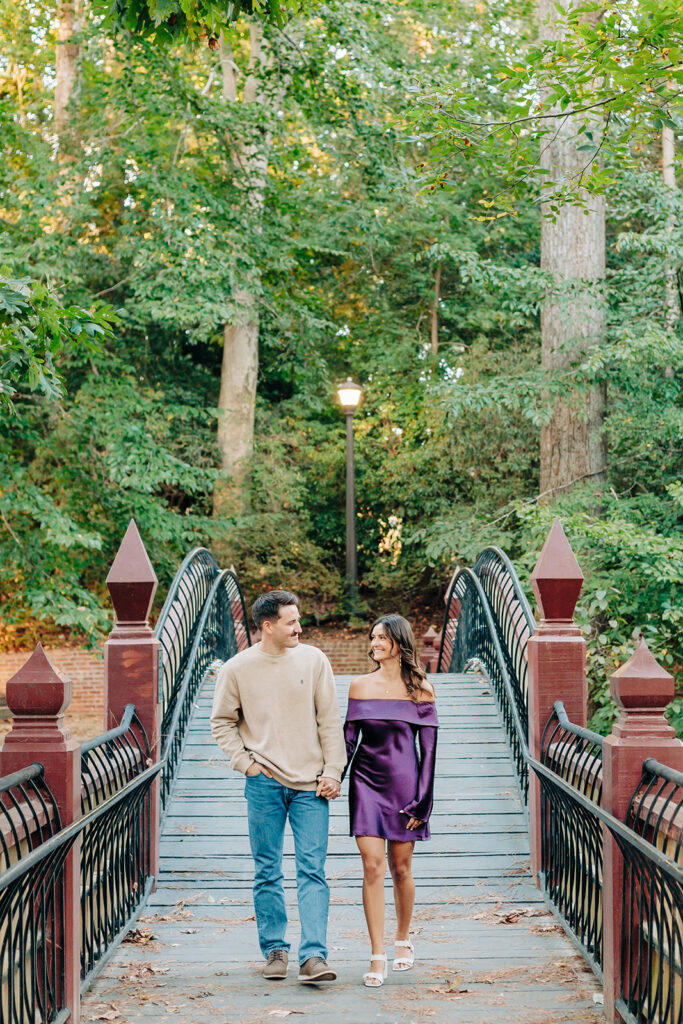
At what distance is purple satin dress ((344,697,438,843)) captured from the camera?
4.58 metres

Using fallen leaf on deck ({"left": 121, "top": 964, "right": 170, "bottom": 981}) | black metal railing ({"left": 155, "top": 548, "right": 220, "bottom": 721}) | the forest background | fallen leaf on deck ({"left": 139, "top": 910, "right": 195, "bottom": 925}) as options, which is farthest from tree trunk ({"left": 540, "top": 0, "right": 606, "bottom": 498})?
fallen leaf on deck ({"left": 121, "top": 964, "right": 170, "bottom": 981})

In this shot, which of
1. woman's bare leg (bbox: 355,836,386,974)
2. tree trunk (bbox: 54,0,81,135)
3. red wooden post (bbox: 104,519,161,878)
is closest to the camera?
woman's bare leg (bbox: 355,836,386,974)

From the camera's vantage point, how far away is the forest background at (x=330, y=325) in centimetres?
1412

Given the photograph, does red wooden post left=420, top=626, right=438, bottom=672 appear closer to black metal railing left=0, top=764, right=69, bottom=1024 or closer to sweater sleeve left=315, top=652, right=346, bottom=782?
sweater sleeve left=315, top=652, right=346, bottom=782

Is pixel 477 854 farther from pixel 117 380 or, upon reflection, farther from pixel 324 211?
pixel 324 211

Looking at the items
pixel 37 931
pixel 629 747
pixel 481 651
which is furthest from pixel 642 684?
pixel 481 651

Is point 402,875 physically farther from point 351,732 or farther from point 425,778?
point 351,732

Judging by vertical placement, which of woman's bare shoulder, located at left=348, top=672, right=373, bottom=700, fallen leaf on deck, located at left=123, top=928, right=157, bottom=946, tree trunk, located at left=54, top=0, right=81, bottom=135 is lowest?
fallen leaf on deck, located at left=123, top=928, right=157, bottom=946

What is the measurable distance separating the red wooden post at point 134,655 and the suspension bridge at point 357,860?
1 cm

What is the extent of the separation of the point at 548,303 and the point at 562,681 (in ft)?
33.6

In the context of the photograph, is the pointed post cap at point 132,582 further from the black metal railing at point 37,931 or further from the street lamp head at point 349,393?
the street lamp head at point 349,393

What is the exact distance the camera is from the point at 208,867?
6398 mm

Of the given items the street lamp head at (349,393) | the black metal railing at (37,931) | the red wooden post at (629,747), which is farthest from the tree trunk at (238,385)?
the red wooden post at (629,747)

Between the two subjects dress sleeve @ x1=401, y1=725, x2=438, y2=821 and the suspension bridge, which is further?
dress sleeve @ x1=401, y1=725, x2=438, y2=821
